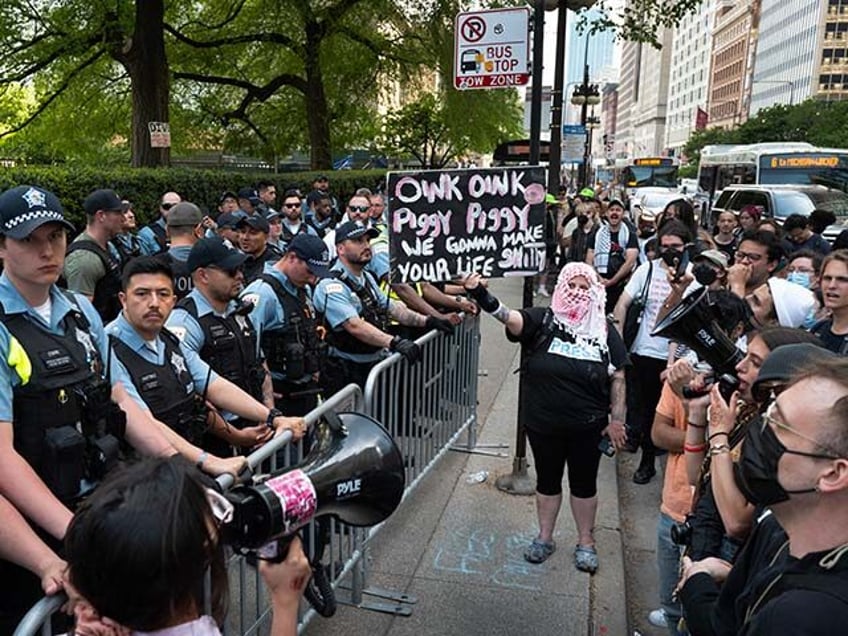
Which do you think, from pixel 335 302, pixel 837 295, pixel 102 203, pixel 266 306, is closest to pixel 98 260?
pixel 102 203

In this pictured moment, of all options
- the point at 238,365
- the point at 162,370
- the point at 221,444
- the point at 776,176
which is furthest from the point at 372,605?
the point at 776,176

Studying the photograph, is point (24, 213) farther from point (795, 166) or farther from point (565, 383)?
point (795, 166)

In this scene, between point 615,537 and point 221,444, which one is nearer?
point 221,444

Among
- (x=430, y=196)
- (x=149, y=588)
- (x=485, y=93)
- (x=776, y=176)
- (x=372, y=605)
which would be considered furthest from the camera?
(x=485, y=93)

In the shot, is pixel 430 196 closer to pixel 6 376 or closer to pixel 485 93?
pixel 6 376

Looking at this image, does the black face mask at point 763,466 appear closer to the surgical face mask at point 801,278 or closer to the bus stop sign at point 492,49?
the bus stop sign at point 492,49

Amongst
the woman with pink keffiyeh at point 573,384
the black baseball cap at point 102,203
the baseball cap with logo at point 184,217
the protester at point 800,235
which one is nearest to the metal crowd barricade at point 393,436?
the woman with pink keffiyeh at point 573,384

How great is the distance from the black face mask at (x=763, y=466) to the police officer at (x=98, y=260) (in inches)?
178

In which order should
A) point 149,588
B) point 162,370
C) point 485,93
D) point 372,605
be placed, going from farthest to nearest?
point 485,93 → point 372,605 → point 162,370 → point 149,588

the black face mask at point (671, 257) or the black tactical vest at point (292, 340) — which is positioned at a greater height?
the black face mask at point (671, 257)

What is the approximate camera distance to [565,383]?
400 centimetres

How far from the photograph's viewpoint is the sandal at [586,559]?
13.9 ft

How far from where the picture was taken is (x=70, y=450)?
2385 millimetres

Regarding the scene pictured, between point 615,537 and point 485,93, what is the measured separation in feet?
63.9
